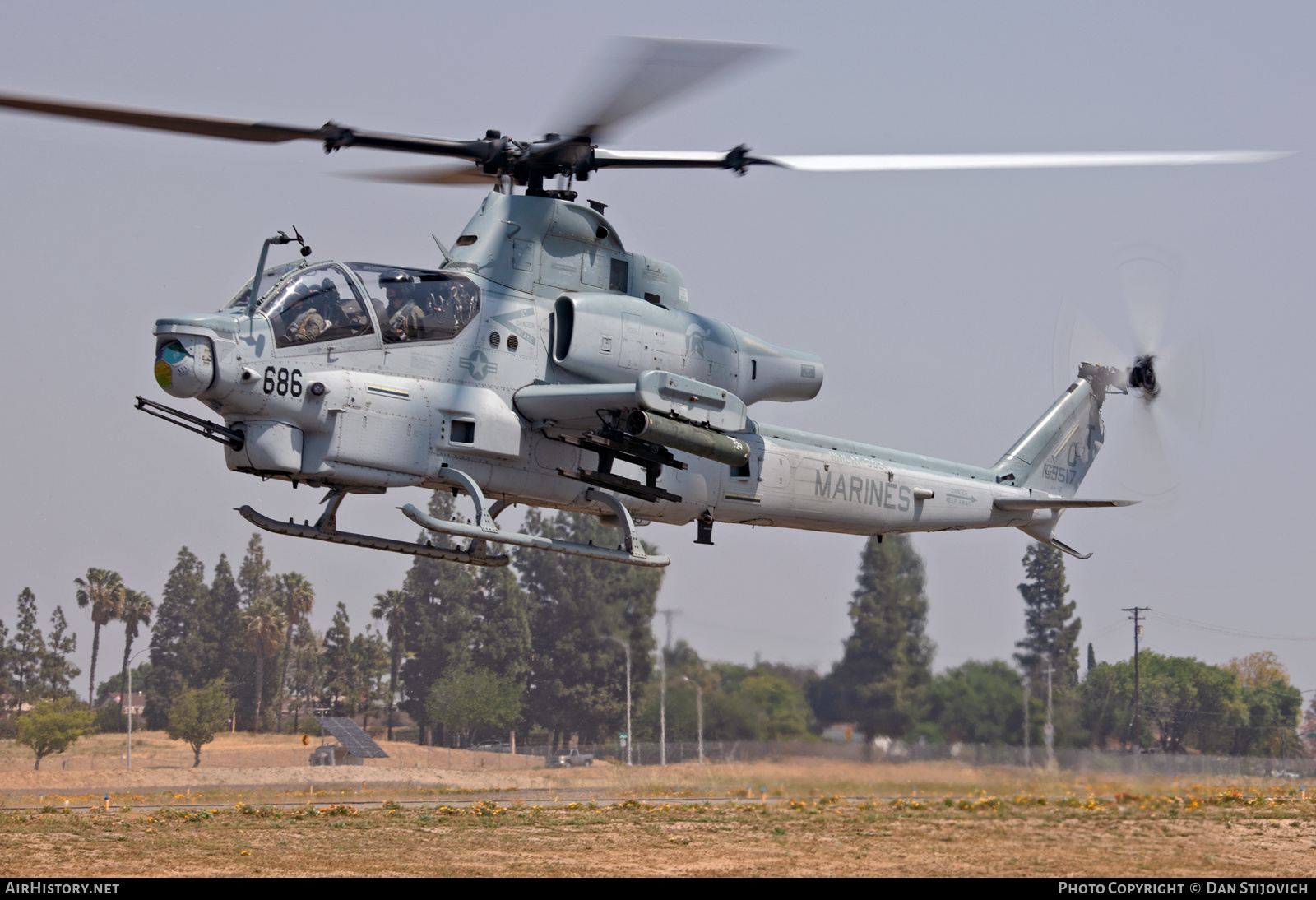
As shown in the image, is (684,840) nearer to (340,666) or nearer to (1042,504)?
(1042,504)

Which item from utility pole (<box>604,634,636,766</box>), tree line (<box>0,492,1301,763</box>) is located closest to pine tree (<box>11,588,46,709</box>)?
tree line (<box>0,492,1301,763</box>)

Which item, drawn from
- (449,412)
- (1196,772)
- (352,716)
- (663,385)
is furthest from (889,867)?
(352,716)

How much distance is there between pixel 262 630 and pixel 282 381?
46714 millimetres

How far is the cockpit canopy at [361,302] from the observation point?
1350cm

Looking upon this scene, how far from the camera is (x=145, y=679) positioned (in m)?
57.5

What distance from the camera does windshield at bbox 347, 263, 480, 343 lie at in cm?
1401

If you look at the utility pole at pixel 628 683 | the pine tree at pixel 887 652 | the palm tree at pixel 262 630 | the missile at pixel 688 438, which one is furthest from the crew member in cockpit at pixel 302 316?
the palm tree at pixel 262 630

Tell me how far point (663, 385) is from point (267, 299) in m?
4.32

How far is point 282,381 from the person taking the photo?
13.3 m

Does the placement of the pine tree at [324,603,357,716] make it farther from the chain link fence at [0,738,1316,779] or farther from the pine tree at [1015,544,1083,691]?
the pine tree at [1015,544,1083,691]

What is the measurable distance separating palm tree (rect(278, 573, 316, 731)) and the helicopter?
141 ft

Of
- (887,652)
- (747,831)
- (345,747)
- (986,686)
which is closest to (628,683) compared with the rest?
(345,747)

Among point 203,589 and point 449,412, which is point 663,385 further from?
point 203,589

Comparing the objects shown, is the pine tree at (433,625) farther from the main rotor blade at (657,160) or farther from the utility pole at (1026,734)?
the main rotor blade at (657,160)
